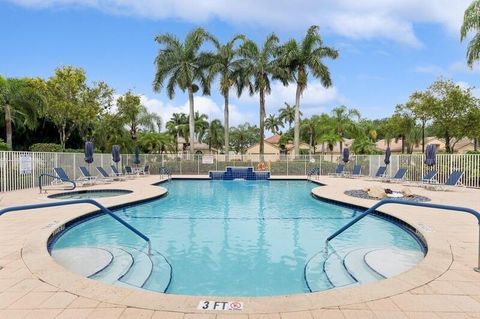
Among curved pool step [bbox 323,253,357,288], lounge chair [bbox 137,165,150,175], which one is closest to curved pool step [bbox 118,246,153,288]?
curved pool step [bbox 323,253,357,288]

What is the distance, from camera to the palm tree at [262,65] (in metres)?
31.1

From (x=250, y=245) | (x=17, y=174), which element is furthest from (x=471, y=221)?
(x=17, y=174)

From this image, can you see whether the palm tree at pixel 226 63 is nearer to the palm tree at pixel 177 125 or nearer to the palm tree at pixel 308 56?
the palm tree at pixel 308 56

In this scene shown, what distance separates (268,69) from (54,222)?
26312 millimetres

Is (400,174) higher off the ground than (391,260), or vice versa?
(400,174)

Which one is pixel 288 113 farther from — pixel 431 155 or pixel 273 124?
pixel 431 155

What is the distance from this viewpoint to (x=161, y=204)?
1270cm

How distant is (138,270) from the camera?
5.47 meters

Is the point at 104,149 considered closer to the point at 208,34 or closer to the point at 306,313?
the point at 208,34

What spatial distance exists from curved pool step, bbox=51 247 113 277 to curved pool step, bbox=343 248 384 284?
3.72 metres

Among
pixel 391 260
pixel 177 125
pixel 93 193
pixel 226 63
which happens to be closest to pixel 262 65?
pixel 226 63

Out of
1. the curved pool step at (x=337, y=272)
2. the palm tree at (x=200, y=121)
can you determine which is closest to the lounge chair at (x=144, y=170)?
the curved pool step at (x=337, y=272)

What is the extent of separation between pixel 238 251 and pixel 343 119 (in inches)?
1820

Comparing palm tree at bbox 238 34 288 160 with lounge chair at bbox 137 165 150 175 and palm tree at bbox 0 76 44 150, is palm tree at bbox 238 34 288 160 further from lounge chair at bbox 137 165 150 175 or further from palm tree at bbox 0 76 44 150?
palm tree at bbox 0 76 44 150
